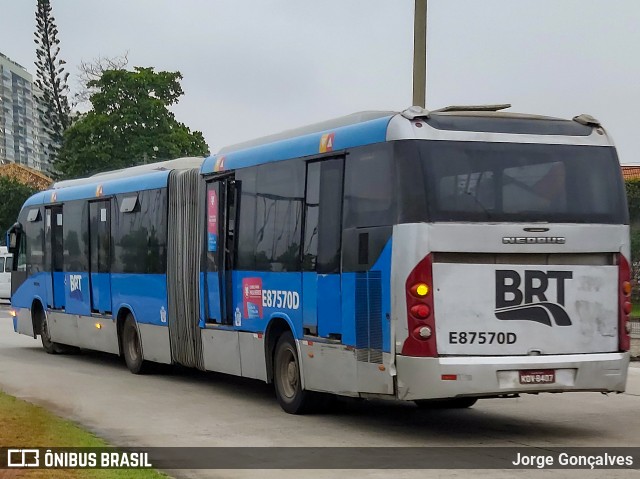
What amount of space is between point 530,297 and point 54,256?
536 inches

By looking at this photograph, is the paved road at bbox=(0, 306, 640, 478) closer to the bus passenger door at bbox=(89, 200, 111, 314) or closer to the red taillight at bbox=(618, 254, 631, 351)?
the red taillight at bbox=(618, 254, 631, 351)

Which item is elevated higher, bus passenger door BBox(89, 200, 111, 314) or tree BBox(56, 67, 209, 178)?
tree BBox(56, 67, 209, 178)

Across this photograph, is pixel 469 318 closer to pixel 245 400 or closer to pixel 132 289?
pixel 245 400

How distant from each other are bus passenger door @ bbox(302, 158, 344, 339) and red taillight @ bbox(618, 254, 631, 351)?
2.81m

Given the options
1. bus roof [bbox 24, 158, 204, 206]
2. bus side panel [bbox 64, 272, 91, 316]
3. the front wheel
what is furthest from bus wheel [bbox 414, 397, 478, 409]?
the front wheel

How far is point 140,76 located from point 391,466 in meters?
55.5

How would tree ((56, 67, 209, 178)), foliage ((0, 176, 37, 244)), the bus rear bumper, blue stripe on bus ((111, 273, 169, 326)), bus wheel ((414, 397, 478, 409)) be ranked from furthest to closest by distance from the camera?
foliage ((0, 176, 37, 244)) → tree ((56, 67, 209, 178)) → blue stripe on bus ((111, 273, 169, 326)) → bus wheel ((414, 397, 478, 409)) → the bus rear bumper

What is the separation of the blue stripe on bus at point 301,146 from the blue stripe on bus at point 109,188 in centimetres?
215

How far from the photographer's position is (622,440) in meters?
12.3

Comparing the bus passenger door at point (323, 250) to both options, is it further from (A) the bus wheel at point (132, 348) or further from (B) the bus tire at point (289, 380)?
(A) the bus wheel at point (132, 348)

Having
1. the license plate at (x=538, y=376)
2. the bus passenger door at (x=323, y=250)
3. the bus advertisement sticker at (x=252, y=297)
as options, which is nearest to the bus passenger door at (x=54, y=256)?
the bus advertisement sticker at (x=252, y=297)

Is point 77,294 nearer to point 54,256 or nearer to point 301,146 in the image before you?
point 54,256

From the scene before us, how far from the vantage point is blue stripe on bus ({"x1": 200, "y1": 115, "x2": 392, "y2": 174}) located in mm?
12926

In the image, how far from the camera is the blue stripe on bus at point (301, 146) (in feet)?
42.4
